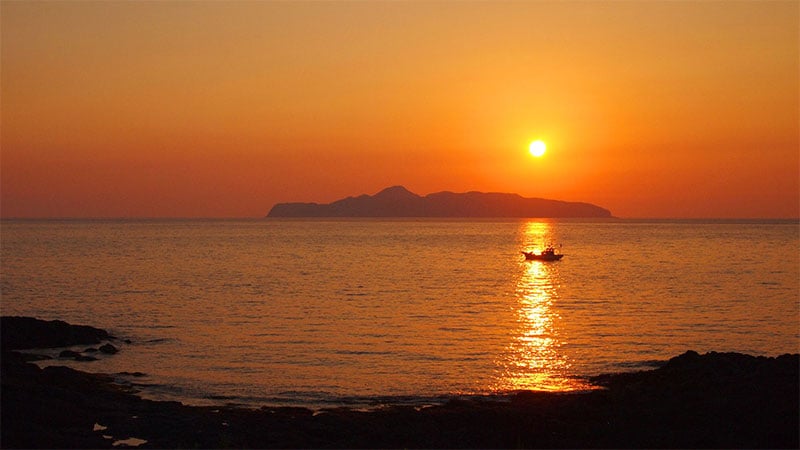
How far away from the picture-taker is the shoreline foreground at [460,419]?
1886 centimetres

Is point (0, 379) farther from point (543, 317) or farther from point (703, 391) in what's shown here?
point (543, 317)

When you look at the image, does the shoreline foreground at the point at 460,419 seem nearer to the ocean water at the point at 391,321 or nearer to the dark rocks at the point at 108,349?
the ocean water at the point at 391,321

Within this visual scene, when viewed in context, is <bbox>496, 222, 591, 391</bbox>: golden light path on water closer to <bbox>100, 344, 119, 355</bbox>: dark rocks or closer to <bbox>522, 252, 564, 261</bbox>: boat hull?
<bbox>100, 344, 119, 355</bbox>: dark rocks

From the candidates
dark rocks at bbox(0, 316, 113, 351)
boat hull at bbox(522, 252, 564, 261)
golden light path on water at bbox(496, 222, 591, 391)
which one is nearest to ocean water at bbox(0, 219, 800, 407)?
golden light path on water at bbox(496, 222, 591, 391)

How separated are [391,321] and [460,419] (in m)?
25.2

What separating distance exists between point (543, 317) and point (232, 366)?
23870 mm

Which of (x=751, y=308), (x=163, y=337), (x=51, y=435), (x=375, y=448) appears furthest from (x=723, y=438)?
(x=751, y=308)

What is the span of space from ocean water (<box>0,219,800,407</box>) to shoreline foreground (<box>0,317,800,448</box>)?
12.4ft

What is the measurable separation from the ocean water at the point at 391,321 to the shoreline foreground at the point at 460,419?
3.76 meters

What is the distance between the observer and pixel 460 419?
2125cm

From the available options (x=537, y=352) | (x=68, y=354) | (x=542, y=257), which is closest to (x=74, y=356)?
(x=68, y=354)

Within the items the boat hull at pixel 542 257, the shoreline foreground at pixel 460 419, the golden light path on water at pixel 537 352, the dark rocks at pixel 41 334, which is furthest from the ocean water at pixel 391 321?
the boat hull at pixel 542 257

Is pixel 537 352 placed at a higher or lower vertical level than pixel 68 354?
lower

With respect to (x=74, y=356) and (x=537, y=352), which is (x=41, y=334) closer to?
(x=74, y=356)
